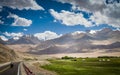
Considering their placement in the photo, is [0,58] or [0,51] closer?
[0,58]

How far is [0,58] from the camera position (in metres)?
154

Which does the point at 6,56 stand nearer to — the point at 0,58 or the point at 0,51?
the point at 0,51

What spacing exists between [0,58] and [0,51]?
1488 cm

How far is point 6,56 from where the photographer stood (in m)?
175

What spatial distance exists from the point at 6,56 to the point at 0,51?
9.36 metres

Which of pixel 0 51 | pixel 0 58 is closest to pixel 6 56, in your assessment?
pixel 0 51

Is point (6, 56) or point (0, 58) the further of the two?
point (6, 56)

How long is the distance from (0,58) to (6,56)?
21405mm

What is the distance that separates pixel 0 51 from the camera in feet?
550
